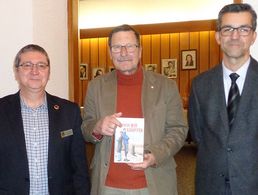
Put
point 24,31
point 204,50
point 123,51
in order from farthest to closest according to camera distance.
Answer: point 204,50 → point 24,31 → point 123,51

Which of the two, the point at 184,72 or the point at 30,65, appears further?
the point at 184,72

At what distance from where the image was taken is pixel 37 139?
275 cm

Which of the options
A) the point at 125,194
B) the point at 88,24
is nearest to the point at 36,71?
the point at 125,194

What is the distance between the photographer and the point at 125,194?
278 centimetres

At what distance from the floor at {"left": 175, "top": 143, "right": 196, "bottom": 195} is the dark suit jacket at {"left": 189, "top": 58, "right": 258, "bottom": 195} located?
3.76 m

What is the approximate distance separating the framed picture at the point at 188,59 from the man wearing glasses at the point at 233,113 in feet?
32.1

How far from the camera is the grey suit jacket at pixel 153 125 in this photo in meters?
2.84

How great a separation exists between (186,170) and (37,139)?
5831 millimetres

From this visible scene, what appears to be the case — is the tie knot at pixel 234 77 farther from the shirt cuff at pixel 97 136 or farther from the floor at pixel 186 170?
the floor at pixel 186 170

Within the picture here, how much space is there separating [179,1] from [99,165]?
928 centimetres

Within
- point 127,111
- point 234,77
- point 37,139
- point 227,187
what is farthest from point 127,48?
point 227,187

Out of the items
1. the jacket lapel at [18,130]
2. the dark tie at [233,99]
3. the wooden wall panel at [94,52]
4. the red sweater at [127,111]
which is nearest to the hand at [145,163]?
the red sweater at [127,111]

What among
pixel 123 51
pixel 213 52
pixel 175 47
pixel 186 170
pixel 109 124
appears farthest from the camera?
pixel 175 47

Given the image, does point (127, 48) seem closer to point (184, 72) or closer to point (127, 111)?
point (127, 111)
